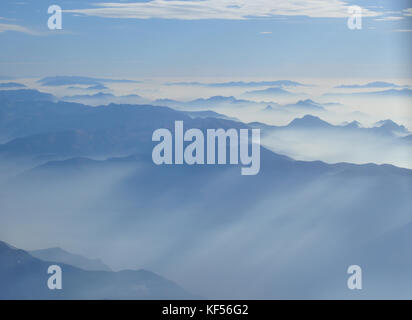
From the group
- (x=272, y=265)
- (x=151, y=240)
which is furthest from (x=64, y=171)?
(x=272, y=265)

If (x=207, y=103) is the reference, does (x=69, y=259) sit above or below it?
below

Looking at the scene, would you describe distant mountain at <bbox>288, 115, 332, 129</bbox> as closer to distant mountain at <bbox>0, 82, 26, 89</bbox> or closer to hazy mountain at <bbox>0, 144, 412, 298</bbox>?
hazy mountain at <bbox>0, 144, 412, 298</bbox>

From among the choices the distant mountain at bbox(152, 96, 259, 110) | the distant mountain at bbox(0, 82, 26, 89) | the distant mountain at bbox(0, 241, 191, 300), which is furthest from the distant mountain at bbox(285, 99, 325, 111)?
the distant mountain at bbox(0, 82, 26, 89)

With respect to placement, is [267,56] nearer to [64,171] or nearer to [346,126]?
[346,126]

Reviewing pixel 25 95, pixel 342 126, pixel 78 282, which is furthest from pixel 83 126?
pixel 342 126

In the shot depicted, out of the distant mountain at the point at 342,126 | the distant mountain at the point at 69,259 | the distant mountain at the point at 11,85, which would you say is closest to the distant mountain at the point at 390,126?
the distant mountain at the point at 342,126

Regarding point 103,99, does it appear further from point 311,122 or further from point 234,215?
point 311,122

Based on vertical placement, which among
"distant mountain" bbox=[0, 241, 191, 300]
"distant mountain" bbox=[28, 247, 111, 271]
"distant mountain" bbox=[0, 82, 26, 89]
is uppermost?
"distant mountain" bbox=[0, 82, 26, 89]
